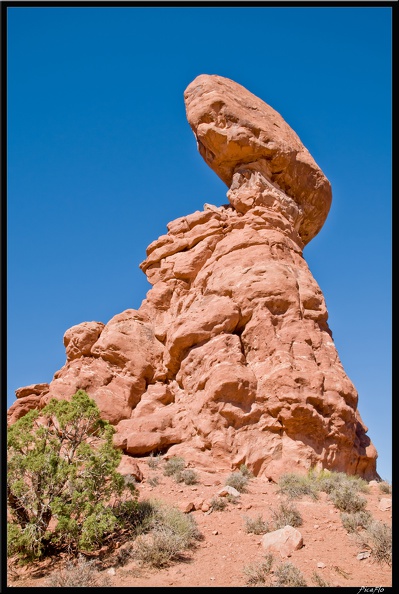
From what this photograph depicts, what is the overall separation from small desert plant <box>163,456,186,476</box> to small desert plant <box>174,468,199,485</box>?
8.4 inches

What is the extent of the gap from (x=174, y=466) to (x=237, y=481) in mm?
1877

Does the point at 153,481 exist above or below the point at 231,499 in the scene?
above

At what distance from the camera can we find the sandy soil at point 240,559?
8.08 m

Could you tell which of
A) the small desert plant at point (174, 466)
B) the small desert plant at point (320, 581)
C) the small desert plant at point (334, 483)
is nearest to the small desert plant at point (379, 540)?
the small desert plant at point (320, 581)

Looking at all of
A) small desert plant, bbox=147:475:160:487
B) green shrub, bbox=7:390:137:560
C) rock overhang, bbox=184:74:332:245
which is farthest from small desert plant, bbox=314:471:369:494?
rock overhang, bbox=184:74:332:245

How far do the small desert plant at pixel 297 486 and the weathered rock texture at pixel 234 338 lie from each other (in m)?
0.67

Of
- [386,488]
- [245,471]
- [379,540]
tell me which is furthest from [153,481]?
[386,488]

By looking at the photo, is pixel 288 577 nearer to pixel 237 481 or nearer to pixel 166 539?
pixel 166 539

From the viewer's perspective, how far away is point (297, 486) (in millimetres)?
12109

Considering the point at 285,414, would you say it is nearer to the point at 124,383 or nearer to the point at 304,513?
the point at 304,513

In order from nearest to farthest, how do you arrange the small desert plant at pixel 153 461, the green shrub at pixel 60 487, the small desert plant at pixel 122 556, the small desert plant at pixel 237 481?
the small desert plant at pixel 122 556, the green shrub at pixel 60 487, the small desert plant at pixel 237 481, the small desert plant at pixel 153 461

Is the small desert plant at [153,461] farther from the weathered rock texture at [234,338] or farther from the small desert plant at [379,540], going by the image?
the small desert plant at [379,540]

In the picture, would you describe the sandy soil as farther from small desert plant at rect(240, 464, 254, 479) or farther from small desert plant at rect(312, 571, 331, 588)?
small desert plant at rect(240, 464, 254, 479)

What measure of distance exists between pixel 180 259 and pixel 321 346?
22.4 ft
